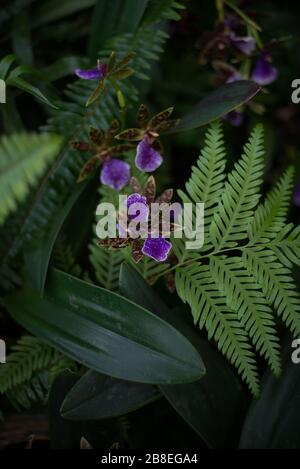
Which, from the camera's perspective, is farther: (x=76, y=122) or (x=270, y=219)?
(x=76, y=122)

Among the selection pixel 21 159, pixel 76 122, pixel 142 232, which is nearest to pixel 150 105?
pixel 76 122

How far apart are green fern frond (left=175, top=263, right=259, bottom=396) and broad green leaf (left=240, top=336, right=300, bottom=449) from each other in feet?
0.36

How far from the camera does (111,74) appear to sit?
99 cm

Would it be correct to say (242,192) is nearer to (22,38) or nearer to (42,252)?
(42,252)

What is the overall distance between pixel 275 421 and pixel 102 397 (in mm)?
315

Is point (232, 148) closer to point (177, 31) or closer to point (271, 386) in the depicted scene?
point (177, 31)

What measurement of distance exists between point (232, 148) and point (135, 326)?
807 millimetres

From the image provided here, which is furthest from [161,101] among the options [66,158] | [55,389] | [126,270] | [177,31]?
[55,389]

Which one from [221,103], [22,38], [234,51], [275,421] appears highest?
[22,38]

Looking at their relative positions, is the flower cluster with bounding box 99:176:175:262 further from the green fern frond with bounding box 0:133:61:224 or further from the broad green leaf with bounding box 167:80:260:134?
the green fern frond with bounding box 0:133:61:224

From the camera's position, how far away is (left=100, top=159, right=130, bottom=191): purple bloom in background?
102 centimetres

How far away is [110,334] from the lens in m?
0.96

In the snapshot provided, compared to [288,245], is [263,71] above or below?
above

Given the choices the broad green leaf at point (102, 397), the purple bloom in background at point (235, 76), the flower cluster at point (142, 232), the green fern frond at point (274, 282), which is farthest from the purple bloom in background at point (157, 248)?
the purple bloom in background at point (235, 76)
